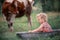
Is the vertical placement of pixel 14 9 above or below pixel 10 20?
above

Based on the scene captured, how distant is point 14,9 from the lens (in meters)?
3.31

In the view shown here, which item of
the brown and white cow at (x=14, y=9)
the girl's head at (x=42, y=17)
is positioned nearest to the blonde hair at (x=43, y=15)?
the girl's head at (x=42, y=17)

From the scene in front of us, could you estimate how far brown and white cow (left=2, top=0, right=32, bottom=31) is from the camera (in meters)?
3.29

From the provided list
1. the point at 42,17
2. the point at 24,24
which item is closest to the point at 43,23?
the point at 42,17

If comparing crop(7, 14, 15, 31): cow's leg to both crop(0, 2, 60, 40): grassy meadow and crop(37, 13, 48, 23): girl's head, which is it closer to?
crop(0, 2, 60, 40): grassy meadow

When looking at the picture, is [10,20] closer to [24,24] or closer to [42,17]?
[24,24]

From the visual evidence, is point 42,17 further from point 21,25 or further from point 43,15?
point 21,25

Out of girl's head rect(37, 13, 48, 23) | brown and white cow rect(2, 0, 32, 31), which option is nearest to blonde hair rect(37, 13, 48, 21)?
girl's head rect(37, 13, 48, 23)

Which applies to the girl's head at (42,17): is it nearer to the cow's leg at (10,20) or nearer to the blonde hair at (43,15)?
the blonde hair at (43,15)

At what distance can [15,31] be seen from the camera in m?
3.32

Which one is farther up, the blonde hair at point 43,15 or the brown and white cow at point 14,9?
the brown and white cow at point 14,9

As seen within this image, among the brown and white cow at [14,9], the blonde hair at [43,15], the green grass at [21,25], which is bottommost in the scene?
the green grass at [21,25]

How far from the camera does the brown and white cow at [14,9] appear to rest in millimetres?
3295

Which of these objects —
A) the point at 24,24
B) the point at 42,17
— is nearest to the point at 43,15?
the point at 42,17
